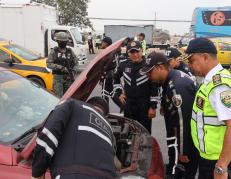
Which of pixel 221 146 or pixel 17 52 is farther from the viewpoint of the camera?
pixel 17 52

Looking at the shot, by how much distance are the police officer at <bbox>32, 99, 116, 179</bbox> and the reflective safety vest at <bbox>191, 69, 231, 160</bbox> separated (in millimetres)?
903

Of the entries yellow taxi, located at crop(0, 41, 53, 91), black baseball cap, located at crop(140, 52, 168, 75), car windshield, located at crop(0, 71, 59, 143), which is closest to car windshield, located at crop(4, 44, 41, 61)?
yellow taxi, located at crop(0, 41, 53, 91)

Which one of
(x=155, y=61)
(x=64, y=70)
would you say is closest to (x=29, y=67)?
(x=64, y=70)

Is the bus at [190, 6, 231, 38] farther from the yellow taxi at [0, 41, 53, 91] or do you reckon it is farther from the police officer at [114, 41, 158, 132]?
the police officer at [114, 41, 158, 132]

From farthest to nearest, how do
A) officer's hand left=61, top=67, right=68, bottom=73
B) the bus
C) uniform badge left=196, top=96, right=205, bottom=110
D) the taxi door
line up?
1. the bus
2. the taxi door
3. officer's hand left=61, top=67, right=68, bottom=73
4. uniform badge left=196, top=96, right=205, bottom=110

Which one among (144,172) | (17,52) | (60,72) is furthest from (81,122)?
(17,52)

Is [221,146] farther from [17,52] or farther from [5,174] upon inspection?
[17,52]

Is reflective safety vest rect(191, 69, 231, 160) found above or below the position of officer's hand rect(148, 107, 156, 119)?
above

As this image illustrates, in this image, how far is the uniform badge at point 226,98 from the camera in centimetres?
256

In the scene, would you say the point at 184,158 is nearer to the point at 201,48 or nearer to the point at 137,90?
the point at 201,48

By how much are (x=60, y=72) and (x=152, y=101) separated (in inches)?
106

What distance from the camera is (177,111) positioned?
3586 millimetres

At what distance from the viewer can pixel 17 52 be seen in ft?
35.5

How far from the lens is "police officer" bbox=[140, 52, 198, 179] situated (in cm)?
352
